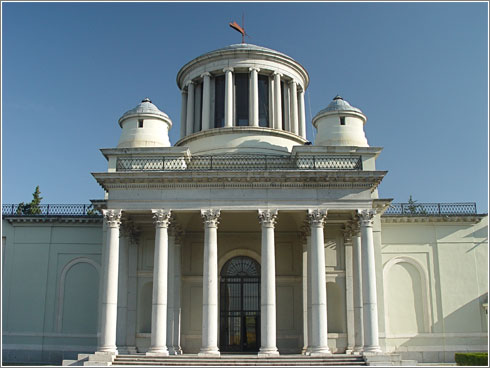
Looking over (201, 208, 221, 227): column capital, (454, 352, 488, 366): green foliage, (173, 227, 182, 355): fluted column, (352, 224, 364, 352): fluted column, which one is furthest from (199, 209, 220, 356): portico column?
(454, 352, 488, 366): green foliage

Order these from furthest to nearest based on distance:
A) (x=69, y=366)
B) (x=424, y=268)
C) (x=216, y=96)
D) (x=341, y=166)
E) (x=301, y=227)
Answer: (x=216, y=96) < (x=424, y=268) < (x=301, y=227) < (x=341, y=166) < (x=69, y=366)

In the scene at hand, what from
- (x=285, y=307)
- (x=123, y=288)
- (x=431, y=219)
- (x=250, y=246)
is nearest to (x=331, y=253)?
(x=285, y=307)

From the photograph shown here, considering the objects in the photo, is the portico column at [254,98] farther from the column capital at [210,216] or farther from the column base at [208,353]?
the column base at [208,353]

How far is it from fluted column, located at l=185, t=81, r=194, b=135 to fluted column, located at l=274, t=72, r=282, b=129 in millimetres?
5588

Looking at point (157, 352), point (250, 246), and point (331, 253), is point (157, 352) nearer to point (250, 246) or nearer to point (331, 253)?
point (250, 246)

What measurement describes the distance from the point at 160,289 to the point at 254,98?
45.7 feet

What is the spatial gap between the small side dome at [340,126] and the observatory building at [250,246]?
0.08 meters

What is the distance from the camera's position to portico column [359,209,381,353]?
84.0 ft

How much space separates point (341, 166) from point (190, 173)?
776 centimetres

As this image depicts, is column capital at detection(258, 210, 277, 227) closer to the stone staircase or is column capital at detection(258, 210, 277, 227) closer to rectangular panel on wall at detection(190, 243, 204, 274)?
the stone staircase

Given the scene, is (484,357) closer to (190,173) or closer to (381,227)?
(381,227)

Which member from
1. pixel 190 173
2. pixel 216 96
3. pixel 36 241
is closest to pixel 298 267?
pixel 190 173

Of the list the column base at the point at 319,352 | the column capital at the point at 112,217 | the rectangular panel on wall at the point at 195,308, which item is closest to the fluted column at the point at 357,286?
the column base at the point at 319,352

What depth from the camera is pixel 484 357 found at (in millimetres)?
26719
